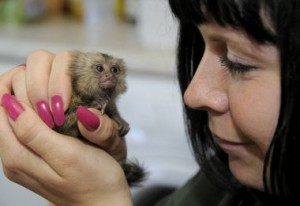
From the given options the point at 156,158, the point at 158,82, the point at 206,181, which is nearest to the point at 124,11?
the point at 158,82

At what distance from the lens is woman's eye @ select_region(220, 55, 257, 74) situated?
66 centimetres

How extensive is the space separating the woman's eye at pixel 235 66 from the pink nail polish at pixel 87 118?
0.63ft

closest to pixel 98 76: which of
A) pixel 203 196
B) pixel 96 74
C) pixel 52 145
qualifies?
pixel 96 74

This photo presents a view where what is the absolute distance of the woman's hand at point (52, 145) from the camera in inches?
28.6

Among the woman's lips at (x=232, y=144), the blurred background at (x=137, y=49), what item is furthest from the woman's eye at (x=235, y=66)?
the blurred background at (x=137, y=49)

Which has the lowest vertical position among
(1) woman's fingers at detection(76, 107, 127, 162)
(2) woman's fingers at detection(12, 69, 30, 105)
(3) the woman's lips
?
(3) the woman's lips

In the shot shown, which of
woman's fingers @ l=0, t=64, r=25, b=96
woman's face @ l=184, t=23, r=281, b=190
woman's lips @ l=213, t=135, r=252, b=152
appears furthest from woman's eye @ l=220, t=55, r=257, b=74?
woman's fingers @ l=0, t=64, r=25, b=96

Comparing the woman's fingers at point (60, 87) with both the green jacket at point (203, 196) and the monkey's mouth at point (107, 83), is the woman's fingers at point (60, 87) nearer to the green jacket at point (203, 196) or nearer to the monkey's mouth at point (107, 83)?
the monkey's mouth at point (107, 83)

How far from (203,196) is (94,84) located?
407mm

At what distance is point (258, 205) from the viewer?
943 millimetres

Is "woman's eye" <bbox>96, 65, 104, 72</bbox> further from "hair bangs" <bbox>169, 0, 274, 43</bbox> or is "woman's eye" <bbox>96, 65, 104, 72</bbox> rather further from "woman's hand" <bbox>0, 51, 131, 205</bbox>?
"hair bangs" <bbox>169, 0, 274, 43</bbox>

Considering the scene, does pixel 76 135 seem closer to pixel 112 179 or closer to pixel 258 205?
pixel 112 179

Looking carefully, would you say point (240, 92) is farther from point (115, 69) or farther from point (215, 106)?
point (115, 69)

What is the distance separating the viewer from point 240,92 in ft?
2.21
